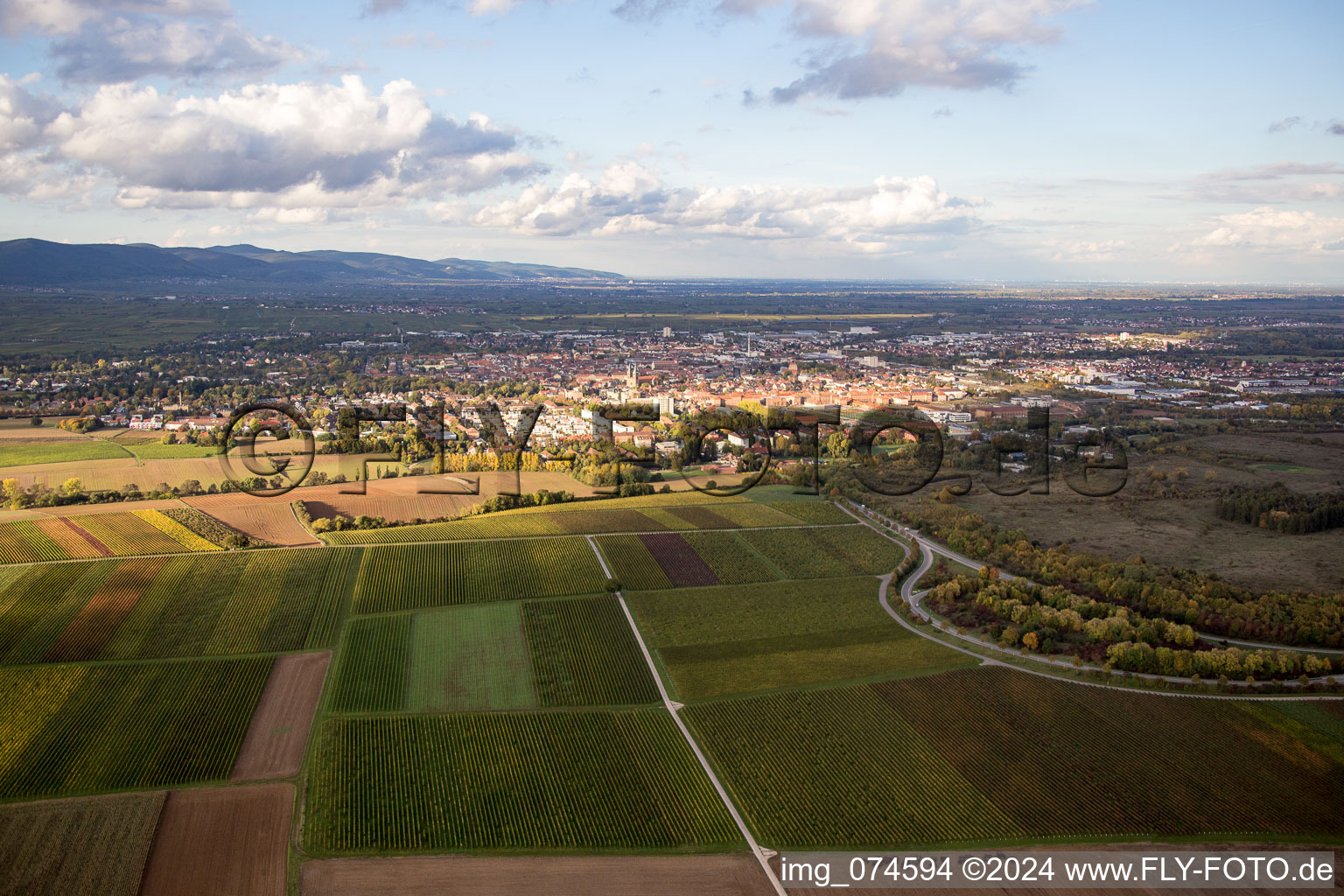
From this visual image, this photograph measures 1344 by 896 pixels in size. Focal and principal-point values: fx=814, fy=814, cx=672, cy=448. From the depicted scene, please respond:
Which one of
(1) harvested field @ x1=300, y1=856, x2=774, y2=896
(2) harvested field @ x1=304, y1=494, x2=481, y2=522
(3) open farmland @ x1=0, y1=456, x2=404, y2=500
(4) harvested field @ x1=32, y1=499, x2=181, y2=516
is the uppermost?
(3) open farmland @ x1=0, y1=456, x2=404, y2=500

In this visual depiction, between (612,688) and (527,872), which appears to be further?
(612,688)

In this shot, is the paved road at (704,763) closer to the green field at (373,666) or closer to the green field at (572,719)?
the green field at (572,719)

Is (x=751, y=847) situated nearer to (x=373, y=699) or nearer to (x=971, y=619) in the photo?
(x=373, y=699)

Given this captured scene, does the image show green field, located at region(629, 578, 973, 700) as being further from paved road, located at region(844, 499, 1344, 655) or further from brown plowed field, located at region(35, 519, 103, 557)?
brown plowed field, located at region(35, 519, 103, 557)

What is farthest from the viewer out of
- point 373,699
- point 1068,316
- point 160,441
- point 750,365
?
point 1068,316

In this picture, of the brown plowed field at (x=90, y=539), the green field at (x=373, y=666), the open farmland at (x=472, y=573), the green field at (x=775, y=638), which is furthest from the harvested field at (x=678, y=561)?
the brown plowed field at (x=90, y=539)

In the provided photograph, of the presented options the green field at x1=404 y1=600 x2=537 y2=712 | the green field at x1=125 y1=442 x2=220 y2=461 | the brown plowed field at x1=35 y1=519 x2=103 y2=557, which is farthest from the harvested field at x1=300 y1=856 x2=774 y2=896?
the green field at x1=125 y1=442 x2=220 y2=461

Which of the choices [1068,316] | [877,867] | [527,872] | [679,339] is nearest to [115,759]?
[527,872]
